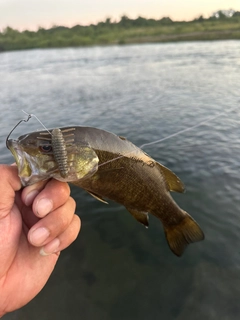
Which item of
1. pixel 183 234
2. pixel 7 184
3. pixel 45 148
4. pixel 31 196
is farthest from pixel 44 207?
pixel 183 234

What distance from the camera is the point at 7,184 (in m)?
1.83

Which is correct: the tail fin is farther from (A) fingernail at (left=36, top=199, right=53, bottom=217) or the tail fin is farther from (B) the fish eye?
(B) the fish eye

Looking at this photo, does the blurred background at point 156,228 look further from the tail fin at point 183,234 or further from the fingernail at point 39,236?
the fingernail at point 39,236

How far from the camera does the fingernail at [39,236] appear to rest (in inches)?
75.3

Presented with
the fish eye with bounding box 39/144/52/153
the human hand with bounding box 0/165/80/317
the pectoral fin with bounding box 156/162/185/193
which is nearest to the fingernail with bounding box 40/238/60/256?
the human hand with bounding box 0/165/80/317

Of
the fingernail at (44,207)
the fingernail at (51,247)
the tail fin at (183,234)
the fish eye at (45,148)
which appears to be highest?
the fish eye at (45,148)

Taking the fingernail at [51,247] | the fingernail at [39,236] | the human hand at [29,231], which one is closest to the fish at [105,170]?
the human hand at [29,231]

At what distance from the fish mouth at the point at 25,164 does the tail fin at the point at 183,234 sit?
1759mm

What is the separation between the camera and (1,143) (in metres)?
9.33

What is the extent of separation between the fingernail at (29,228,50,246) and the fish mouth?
1.15 ft

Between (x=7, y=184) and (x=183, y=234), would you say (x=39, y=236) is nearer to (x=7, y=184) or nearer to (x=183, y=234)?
(x=7, y=184)

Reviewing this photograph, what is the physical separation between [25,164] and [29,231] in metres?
0.49

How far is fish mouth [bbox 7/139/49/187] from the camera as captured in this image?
1.85 metres

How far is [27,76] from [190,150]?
17069 mm
